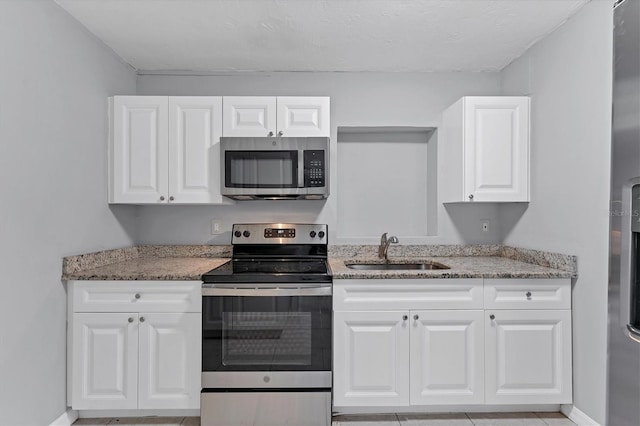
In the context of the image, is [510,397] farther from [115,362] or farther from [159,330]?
[115,362]

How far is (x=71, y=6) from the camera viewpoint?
2070 millimetres

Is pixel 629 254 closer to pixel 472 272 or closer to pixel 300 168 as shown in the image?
pixel 472 272

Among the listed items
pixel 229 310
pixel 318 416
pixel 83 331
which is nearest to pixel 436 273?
pixel 318 416

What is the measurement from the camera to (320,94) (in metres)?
2.95

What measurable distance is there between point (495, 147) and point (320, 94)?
130cm

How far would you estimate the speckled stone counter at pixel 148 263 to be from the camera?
7.09 ft

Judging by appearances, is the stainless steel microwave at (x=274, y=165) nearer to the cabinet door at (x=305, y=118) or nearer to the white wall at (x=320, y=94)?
the cabinet door at (x=305, y=118)

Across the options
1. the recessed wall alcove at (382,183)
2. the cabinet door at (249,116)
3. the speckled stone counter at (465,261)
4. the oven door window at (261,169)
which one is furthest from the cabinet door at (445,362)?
the cabinet door at (249,116)

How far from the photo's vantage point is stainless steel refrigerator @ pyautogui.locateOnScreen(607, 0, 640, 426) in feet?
2.85

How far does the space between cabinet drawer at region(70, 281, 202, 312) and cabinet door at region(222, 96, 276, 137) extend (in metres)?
1.04

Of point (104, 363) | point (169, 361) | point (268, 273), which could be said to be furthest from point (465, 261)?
point (104, 363)

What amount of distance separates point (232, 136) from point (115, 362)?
1.51 m

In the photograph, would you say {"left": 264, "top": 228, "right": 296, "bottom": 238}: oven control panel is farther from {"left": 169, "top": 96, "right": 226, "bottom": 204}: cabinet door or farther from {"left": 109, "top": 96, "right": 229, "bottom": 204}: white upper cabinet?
{"left": 169, "top": 96, "right": 226, "bottom": 204}: cabinet door

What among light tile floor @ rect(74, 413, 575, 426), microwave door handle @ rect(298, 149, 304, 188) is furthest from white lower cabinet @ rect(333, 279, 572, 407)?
microwave door handle @ rect(298, 149, 304, 188)
